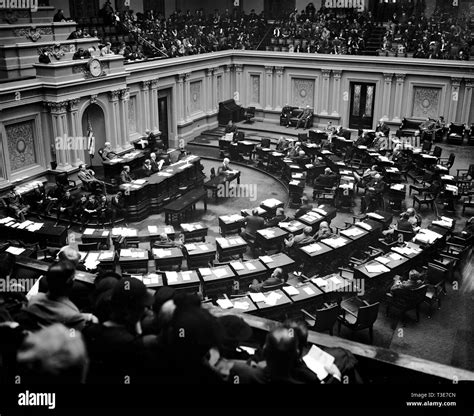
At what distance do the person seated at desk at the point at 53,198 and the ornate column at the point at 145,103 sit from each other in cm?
731

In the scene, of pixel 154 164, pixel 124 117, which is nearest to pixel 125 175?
pixel 154 164

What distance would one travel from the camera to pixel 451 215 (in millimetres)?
16156

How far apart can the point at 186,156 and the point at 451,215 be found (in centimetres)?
972

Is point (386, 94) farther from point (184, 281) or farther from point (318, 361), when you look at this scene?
point (318, 361)

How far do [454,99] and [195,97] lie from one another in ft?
40.6

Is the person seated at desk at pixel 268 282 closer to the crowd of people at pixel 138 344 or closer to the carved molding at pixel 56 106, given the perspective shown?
the crowd of people at pixel 138 344

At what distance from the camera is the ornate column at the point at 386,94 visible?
2495cm

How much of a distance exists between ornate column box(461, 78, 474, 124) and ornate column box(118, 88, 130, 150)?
1494 centimetres

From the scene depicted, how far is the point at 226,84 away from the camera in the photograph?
2873 centimetres

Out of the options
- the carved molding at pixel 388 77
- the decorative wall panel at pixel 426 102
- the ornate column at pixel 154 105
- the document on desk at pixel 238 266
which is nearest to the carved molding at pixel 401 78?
the carved molding at pixel 388 77

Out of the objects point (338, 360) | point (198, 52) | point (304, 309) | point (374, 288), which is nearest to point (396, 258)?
point (374, 288)

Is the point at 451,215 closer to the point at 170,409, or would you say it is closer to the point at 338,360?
the point at 338,360

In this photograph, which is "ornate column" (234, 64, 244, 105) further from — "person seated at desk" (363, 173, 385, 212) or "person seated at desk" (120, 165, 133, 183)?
"person seated at desk" (363, 173, 385, 212)

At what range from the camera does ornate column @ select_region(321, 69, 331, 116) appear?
26.3m
